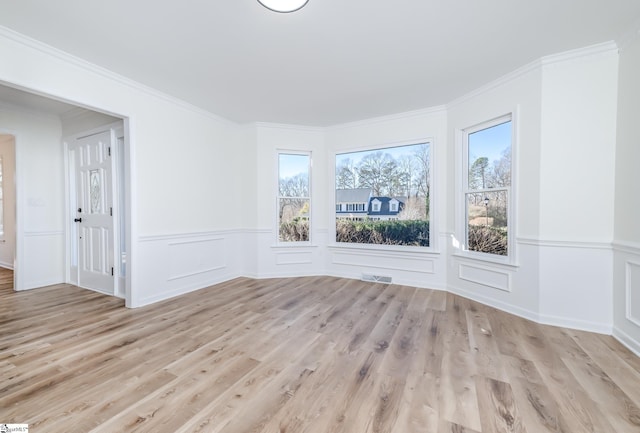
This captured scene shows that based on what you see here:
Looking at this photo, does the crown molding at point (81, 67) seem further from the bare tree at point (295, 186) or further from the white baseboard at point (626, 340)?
the white baseboard at point (626, 340)

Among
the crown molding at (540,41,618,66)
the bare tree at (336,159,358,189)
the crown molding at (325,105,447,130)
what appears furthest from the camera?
the bare tree at (336,159,358,189)

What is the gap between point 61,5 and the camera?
2.10 meters

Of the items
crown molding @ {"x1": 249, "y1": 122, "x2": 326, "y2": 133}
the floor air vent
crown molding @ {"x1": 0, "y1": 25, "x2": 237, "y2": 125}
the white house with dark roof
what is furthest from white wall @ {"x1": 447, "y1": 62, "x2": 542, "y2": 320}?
crown molding @ {"x1": 0, "y1": 25, "x2": 237, "y2": 125}

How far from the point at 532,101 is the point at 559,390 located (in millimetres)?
2761

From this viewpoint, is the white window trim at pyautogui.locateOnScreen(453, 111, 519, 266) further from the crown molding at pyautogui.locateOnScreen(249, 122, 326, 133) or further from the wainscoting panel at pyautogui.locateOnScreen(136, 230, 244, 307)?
the wainscoting panel at pyautogui.locateOnScreen(136, 230, 244, 307)

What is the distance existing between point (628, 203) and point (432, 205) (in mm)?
2054

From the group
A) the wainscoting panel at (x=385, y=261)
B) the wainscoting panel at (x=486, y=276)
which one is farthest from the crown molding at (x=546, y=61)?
the wainscoting panel at (x=385, y=261)

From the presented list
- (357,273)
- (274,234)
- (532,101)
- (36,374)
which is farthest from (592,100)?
(36,374)

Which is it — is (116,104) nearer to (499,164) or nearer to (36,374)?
(36,374)

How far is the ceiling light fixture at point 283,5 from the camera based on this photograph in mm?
1961

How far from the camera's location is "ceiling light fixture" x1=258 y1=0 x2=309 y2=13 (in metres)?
1.96

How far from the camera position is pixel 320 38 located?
2.49m

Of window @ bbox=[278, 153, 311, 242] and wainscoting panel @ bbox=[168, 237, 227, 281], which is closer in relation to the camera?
wainscoting panel @ bbox=[168, 237, 227, 281]

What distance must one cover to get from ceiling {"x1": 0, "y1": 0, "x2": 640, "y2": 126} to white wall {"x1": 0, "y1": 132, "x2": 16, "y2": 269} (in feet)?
12.0
